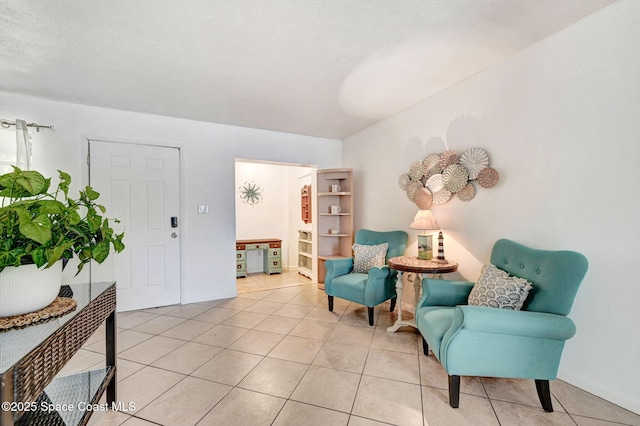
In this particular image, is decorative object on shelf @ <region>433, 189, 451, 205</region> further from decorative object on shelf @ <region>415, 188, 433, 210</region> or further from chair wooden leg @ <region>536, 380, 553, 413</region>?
chair wooden leg @ <region>536, 380, 553, 413</region>

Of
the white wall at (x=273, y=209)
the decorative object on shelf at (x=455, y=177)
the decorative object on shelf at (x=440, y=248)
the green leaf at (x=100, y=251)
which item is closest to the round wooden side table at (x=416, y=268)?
the decorative object on shelf at (x=440, y=248)

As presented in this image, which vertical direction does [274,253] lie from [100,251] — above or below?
below

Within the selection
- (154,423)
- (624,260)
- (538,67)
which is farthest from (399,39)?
(154,423)

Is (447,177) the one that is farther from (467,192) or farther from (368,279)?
(368,279)

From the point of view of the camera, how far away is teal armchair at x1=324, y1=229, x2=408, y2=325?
2809 millimetres

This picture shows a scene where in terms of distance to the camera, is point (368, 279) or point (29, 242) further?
point (368, 279)

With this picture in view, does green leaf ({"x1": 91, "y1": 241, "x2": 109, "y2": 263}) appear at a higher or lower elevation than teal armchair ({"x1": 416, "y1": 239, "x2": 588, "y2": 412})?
higher

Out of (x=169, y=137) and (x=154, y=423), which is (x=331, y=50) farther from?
(x=154, y=423)

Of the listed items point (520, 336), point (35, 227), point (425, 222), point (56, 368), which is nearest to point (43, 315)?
point (56, 368)

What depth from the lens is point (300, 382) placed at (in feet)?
6.24

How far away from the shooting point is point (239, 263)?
16.2ft

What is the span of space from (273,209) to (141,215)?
2569mm

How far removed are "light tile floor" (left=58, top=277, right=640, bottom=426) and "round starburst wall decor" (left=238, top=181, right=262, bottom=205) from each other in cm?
279

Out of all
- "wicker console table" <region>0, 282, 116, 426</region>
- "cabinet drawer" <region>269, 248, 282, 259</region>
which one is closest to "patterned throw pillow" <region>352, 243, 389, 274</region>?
"cabinet drawer" <region>269, 248, 282, 259</region>
